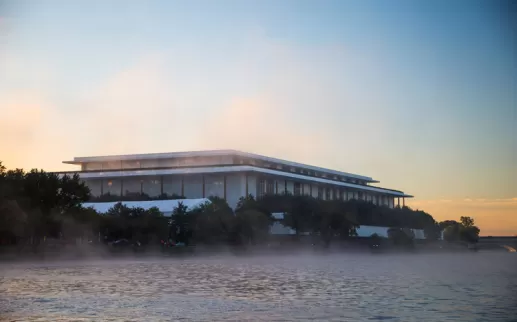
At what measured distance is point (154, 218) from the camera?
7256 cm

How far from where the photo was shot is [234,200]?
109 m

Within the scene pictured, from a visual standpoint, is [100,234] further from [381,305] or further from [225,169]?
[381,305]

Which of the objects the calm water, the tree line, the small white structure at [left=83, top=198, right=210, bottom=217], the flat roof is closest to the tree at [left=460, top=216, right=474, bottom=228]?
the tree line

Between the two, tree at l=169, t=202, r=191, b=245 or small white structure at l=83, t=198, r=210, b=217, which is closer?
tree at l=169, t=202, r=191, b=245

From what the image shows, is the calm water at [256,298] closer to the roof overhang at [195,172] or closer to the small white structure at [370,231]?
the roof overhang at [195,172]

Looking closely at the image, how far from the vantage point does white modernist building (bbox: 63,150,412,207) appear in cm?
10920

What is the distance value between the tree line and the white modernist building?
8075 mm

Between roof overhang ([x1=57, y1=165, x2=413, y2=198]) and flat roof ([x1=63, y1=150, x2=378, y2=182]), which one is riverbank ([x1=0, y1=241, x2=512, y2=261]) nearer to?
roof overhang ([x1=57, y1=165, x2=413, y2=198])

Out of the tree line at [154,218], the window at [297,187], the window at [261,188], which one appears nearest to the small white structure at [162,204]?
the tree line at [154,218]

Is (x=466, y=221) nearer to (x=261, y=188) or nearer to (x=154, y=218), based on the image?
(x=261, y=188)

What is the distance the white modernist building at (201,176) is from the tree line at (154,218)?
318 inches

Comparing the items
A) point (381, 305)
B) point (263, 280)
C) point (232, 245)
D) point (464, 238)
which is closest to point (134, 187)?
point (232, 245)

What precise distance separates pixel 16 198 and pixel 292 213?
145 ft

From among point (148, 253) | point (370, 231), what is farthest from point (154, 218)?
point (370, 231)
